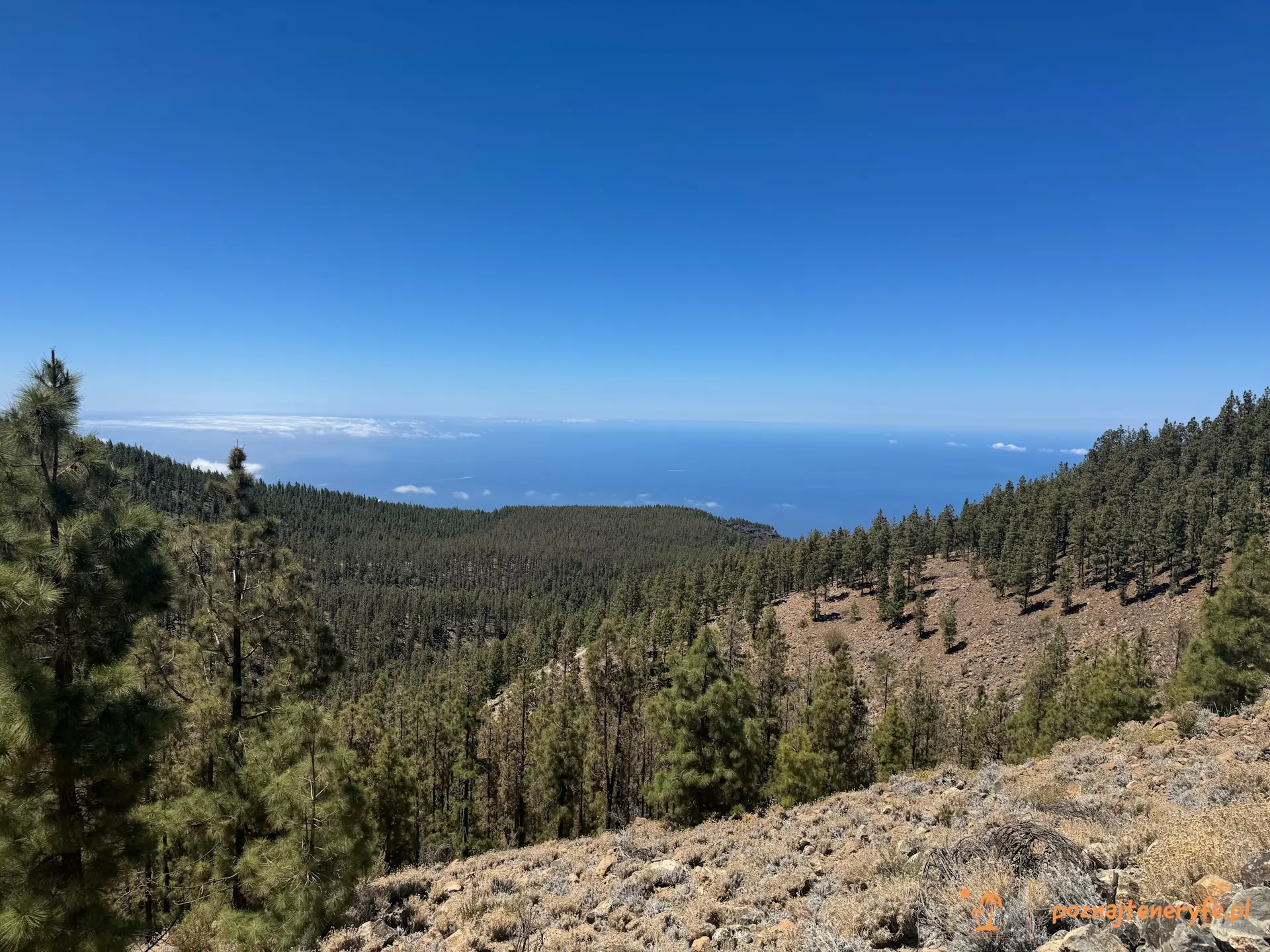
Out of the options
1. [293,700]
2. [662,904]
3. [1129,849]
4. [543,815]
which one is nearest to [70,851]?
[293,700]

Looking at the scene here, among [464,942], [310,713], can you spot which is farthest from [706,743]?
[310,713]

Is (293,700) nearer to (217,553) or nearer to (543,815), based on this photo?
(217,553)

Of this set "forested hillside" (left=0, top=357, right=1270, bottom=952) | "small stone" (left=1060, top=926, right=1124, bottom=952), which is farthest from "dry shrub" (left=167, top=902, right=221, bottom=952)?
"small stone" (left=1060, top=926, right=1124, bottom=952)

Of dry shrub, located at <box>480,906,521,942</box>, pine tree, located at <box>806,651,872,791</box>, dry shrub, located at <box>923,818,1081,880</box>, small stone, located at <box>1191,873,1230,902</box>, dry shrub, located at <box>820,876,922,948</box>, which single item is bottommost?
pine tree, located at <box>806,651,872,791</box>

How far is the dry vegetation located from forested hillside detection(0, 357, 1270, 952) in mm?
3044

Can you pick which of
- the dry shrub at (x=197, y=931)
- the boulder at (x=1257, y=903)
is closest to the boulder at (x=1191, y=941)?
the boulder at (x=1257, y=903)

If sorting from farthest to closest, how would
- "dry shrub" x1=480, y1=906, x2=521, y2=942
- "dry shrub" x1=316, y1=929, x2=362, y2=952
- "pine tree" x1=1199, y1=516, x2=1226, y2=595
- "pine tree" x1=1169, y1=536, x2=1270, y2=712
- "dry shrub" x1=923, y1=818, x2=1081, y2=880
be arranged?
"pine tree" x1=1199, y1=516, x2=1226, y2=595 < "pine tree" x1=1169, y1=536, x2=1270, y2=712 < "dry shrub" x1=316, y1=929, x2=362, y2=952 < "dry shrub" x1=480, y1=906, x2=521, y2=942 < "dry shrub" x1=923, y1=818, x2=1081, y2=880

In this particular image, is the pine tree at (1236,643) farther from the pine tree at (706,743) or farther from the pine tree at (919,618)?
the pine tree at (919,618)

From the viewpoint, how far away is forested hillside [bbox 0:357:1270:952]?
24.0ft

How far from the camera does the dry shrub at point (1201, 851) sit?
4988 mm

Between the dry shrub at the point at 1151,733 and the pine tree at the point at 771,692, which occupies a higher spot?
the dry shrub at the point at 1151,733

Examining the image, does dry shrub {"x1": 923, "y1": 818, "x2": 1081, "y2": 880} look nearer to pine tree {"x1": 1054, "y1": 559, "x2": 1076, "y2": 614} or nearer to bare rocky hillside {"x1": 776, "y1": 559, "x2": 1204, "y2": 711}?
bare rocky hillside {"x1": 776, "y1": 559, "x2": 1204, "y2": 711}

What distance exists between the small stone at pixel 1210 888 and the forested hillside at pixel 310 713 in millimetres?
11754

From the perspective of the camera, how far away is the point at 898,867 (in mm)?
8414
